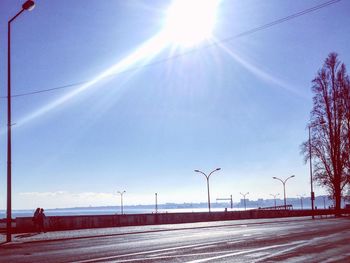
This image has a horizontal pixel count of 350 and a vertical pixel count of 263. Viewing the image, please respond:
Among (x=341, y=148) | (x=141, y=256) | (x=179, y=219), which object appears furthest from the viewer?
(x=341, y=148)

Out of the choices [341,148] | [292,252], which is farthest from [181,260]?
[341,148]

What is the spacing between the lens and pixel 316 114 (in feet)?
173

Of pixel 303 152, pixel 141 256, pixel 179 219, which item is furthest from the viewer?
pixel 303 152

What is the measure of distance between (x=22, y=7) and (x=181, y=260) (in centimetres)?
1658

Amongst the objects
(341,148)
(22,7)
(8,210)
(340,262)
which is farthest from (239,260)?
(341,148)

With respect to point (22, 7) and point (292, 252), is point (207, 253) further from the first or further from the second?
point (22, 7)

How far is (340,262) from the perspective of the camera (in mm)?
11734

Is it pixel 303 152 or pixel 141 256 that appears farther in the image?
pixel 303 152

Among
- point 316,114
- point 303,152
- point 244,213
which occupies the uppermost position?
point 316,114

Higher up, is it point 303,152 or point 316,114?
point 316,114

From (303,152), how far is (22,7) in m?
39.8

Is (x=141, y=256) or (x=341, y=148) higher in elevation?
(x=341, y=148)

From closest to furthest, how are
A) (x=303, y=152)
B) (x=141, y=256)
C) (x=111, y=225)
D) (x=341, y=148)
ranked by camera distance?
(x=141, y=256) < (x=111, y=225) < (x=341, y=148) < (x=303, y=152)

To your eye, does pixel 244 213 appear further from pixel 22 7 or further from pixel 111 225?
pixel 22 7
